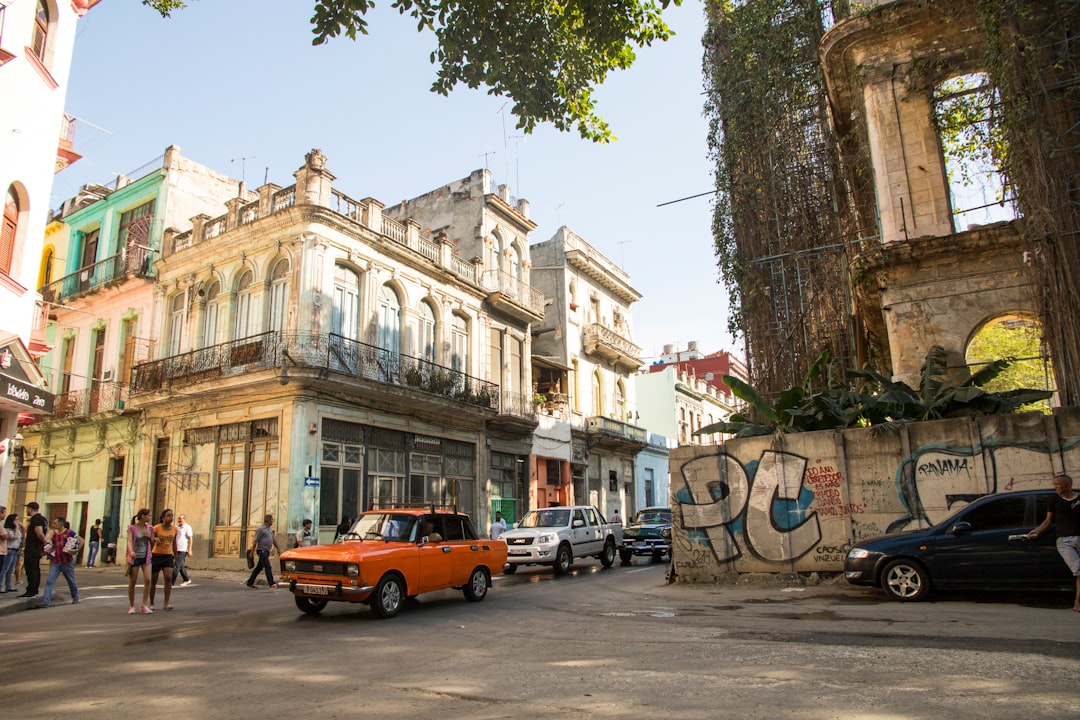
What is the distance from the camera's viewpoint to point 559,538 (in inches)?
714

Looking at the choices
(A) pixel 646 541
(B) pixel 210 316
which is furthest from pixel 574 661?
(B) pixel 210 316

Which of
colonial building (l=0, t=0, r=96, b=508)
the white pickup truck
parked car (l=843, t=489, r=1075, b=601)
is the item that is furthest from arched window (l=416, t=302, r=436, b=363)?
parked car (l=843, t=489, r=1075, b=601)

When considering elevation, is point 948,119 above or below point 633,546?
above

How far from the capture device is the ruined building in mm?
12844

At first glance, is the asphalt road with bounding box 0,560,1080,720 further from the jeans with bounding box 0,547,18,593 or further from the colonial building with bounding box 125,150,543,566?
the colonial building with bounding box 125,150,543,566

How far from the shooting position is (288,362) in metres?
20.0

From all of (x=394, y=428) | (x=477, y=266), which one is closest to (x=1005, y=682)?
(x=394, y=428)

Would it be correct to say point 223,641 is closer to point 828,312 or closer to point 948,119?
point 948,119

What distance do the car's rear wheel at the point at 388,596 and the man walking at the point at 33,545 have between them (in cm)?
706

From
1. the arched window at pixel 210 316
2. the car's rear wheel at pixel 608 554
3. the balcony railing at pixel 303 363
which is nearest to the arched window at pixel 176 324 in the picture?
the balcony railing at pixel 303 363

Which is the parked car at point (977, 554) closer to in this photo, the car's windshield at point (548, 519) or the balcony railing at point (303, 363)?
the car's windshield at point (548, 519)

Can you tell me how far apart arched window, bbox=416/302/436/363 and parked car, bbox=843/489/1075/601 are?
17220 millimetres

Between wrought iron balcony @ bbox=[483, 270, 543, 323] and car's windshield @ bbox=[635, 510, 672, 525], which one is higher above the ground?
wrought iron balcony @ bbox=[483, 270, 543, 323]

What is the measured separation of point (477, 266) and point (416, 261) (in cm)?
410
